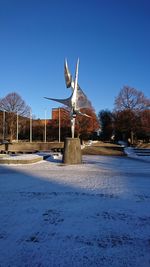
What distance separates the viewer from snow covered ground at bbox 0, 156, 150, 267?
14.1 ft

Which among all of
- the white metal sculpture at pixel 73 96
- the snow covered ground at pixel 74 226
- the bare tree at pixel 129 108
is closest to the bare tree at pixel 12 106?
the bare tree at pixel 129 108

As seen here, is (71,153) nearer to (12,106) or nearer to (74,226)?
(74,226)

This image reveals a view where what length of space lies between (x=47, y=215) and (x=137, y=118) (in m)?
41.5

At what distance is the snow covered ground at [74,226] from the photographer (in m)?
4.30

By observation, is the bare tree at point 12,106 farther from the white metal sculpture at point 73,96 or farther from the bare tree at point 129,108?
the white metal sculpture at point 73,96

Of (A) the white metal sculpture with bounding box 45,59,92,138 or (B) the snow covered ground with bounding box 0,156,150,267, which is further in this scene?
(A) the white metal sculpture with bounding box 45,59,92,138

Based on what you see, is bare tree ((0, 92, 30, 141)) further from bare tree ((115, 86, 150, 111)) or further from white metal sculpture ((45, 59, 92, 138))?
white metal sculpture ((45, 59, 92, 138))

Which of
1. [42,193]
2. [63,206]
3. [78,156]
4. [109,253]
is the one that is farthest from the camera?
[78,156]

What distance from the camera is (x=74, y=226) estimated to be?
5742mm

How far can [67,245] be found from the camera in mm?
4758

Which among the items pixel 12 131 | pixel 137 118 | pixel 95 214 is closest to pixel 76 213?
pixel 95 214

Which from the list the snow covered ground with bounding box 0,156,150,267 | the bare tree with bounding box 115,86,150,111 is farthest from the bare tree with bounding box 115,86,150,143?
the snow covered ground with bounding box 0,156,150,267

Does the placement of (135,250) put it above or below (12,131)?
below

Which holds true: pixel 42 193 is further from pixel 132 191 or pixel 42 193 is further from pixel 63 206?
pixel 132 191
